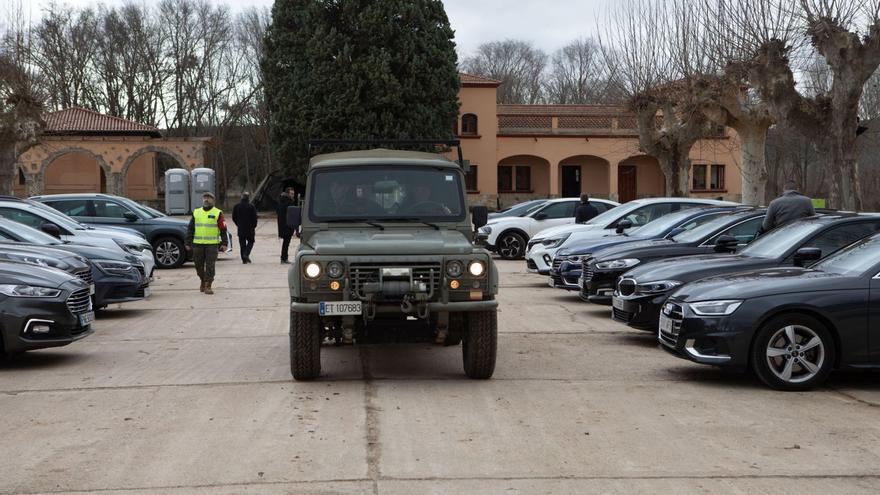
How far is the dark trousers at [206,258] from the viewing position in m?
18.0

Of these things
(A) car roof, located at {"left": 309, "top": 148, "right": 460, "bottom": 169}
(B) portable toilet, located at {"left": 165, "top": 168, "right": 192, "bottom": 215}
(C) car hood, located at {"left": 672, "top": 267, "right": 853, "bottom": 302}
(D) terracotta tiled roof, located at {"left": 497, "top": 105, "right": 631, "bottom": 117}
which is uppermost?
(D) terracotta tiled roof, located at {"left": 497, "top": 105, "right": 631, "bottom": 117}

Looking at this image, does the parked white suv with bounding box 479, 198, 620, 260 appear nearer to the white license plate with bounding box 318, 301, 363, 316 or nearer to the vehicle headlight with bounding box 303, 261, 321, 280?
the vehicle headlight with bounding box 303, 261, 321, 280

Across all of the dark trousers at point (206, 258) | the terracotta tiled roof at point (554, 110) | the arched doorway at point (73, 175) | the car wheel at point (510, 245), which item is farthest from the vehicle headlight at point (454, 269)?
the arched doorway at point (73, 175)

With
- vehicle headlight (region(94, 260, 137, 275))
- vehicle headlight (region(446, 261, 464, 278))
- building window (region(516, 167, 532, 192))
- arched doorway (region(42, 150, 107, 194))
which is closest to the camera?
vehicle headlight (region(446, 261, 464, 278))

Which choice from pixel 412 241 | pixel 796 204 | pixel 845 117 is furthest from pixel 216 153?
pixel 412 241

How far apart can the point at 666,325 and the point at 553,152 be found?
155ft

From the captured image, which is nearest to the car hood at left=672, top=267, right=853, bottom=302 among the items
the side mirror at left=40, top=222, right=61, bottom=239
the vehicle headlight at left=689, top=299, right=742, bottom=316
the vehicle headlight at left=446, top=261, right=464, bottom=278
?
the vehicle headlight at left=689, top=299, right=742, bottom=316

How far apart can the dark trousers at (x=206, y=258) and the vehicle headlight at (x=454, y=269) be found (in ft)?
32.6

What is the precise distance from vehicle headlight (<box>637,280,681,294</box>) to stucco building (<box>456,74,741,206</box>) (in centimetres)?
A: 4393

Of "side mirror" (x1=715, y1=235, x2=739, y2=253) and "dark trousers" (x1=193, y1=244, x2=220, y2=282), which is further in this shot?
"dark trousers" (x1=193, y1=244, x2=220, y2=282)

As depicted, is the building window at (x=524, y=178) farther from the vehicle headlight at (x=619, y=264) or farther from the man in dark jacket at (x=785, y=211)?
the vehicle headlight at (x=619, y=264)

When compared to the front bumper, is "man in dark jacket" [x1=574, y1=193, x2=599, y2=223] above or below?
above

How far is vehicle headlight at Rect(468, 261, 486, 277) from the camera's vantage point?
8875mm

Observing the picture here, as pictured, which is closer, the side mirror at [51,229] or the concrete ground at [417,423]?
the concrete ground at [417,423]
